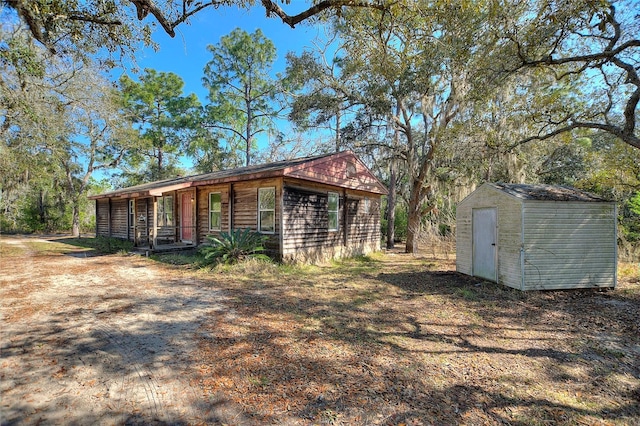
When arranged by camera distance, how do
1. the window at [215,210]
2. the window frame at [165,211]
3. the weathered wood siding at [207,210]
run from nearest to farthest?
the weathered wood siding at [207,210] < the window at [215,210] < the window frame at [165,211]

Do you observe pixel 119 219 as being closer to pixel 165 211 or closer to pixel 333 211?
pixel 165 211

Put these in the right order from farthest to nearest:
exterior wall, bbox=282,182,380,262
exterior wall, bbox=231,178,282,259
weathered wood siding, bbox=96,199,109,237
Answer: weathered wood siding, bbox=96,199,109,237 < exterior wall, bbox=282,182,380,262 < exterior wall, bbox=231,178,282,259

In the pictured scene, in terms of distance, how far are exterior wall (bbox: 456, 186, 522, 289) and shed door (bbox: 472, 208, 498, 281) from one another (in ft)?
0.41

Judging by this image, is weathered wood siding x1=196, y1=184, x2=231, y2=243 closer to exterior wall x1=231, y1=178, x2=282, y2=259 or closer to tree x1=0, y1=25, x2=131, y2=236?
exterior wall x1=231, y1=178, x2=282, y2=259

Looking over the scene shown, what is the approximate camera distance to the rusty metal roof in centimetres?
671

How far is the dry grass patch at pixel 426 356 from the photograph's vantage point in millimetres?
2703

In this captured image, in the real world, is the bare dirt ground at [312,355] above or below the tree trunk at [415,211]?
below

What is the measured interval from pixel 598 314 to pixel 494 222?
2.61m

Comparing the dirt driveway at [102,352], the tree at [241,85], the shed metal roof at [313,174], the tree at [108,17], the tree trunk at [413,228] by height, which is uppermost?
the tree at [241,85]

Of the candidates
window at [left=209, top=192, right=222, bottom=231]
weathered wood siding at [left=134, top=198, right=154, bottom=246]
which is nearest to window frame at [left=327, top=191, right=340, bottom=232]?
window at [left=209, top=192, right=222, bottom=231]

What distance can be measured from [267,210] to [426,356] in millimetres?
7212

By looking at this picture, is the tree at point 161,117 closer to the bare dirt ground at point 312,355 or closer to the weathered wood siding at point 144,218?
the weathered wood siding at point 144,218

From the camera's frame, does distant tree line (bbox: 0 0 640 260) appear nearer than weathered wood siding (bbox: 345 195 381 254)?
Yes

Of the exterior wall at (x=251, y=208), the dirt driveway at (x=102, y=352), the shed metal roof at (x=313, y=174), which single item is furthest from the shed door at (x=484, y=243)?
the dirt driveway at (x=102, y=352)
